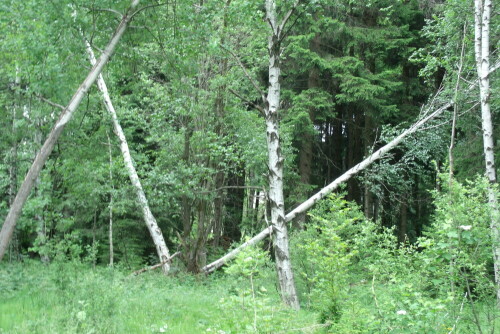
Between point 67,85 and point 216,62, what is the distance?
5606mm

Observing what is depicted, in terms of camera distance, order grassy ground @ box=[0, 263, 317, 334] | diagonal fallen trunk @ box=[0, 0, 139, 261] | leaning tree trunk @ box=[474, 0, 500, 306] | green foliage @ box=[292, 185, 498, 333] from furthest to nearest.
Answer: leaning tree trunk @ box=[474, 0, 500, 306]
diagonal fallen trunk @ box=[0, 0, 139, 261]
grassy ground @ box=[0, 263, 317, 334]
green foliage @ box=[292, 185, 498, 333]

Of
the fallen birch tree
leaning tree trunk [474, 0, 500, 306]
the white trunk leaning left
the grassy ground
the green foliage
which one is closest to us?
the green foliage

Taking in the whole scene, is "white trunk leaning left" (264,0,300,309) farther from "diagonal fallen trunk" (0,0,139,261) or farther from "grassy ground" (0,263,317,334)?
"diagonal fallen trunk" (0,0,139,261)

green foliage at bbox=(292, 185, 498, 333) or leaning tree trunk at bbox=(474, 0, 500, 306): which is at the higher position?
leaning tree trunk at bbox=(474, 0, 500, 306)

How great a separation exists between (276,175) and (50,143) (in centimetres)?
366

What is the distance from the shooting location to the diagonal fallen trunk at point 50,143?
5.59 m

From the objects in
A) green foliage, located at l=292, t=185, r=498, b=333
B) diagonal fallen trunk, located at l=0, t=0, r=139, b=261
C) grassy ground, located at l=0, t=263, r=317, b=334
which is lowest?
grassy ground, located at l=0, t=263, r=317, b=334

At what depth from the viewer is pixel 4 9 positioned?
5.79 metres

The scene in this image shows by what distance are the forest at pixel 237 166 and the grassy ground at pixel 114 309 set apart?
1.5 inches

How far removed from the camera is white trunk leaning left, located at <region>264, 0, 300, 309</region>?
755 centimetres

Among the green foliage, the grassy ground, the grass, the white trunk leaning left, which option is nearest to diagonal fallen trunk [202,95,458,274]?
the grass

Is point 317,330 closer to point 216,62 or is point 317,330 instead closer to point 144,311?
point 144,311

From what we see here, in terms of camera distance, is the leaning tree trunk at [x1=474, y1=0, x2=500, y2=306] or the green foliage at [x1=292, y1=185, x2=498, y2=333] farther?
the leaning tree trunk at [x1=474, y1=0, x2=500, y2=306]

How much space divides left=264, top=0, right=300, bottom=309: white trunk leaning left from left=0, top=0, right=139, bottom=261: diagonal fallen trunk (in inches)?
102
